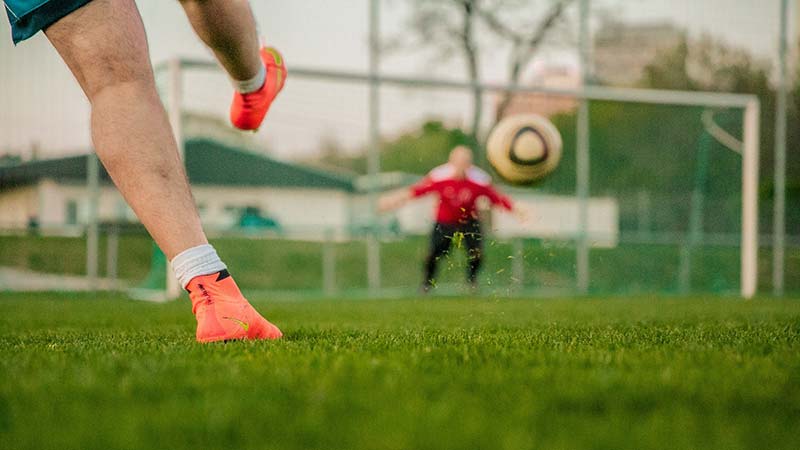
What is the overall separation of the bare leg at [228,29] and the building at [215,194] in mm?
5922

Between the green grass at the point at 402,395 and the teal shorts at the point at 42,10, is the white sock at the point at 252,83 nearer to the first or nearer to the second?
the teal shorts at the point at 42,10

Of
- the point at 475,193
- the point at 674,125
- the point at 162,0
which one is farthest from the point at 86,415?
the point at 674,125

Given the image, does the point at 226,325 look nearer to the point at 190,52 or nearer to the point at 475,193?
the point at 475,193

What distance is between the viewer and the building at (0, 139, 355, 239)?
8.49 m

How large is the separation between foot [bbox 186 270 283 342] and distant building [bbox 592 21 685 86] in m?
9.41

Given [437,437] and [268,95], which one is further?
[268,95]

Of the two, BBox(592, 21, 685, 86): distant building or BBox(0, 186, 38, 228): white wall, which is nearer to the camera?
BBox(0, 186, 38, 228): white wall

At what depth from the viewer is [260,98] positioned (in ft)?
9.21

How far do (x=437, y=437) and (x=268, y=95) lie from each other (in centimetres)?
198

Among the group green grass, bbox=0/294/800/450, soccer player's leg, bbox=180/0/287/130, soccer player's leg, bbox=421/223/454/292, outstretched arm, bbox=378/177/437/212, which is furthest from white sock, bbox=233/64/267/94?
soccer player's leg, bbox=421/223/454/292

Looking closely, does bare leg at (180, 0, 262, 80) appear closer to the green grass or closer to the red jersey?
the green grass

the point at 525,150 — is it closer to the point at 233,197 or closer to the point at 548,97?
the point at 233,197

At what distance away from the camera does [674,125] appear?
10477 mm

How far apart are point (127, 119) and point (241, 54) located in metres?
0.53
